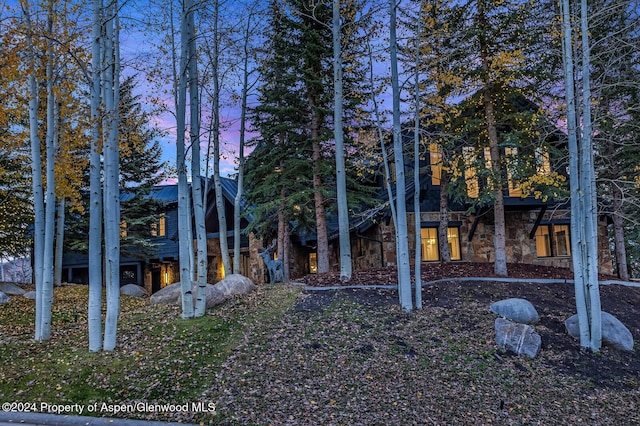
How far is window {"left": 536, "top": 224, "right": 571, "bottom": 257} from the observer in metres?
15.9

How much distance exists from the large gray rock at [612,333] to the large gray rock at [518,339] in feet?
3.59

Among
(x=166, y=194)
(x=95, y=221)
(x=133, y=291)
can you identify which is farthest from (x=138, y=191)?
(x=95, y=221)

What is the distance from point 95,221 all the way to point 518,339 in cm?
772

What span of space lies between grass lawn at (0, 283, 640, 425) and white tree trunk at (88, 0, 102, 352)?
509 millimetres

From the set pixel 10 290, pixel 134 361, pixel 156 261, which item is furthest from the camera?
pixel 156 261

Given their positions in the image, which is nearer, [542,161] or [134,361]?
[134,361]

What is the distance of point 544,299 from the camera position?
9.57 m

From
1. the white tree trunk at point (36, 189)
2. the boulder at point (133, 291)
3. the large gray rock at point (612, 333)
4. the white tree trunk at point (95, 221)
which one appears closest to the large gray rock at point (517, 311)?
the large gray rock at point (612, 333)

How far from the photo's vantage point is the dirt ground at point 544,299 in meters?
6.58

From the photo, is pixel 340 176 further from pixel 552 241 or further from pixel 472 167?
pixel 552 241

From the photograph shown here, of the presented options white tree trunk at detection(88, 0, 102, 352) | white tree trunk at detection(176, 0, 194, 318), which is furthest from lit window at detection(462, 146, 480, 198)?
white tree trunk at detection(88, 0, 102, 352)

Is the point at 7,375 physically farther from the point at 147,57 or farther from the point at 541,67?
the point at 541,67

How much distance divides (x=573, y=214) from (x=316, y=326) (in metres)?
5.31

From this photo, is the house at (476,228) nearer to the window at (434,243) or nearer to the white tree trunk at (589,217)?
the window at (434,243)
